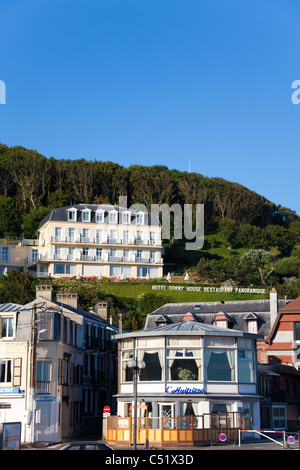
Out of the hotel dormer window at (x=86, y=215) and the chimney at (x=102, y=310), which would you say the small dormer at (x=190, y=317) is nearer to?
the chimney at (x=102, y=310)

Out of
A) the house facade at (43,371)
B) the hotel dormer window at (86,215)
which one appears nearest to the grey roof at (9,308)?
the house facade at (43,371)

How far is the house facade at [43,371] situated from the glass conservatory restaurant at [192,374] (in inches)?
217

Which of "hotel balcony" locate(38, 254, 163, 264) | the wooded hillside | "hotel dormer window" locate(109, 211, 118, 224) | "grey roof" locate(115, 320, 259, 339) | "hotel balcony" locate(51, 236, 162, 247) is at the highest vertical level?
the wooded hillside

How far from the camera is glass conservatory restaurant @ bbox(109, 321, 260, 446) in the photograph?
3869 cm

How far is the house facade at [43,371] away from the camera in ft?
134

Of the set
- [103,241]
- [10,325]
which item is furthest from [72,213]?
[10,325]

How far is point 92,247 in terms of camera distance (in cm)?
9588

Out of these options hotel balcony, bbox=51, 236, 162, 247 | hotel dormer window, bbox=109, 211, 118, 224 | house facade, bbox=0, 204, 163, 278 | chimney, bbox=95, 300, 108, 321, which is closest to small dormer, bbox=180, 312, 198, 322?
chimney, bbox=95, 300, 108, 321

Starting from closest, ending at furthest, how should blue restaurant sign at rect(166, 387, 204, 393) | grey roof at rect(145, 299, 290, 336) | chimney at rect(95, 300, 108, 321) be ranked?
blue restaurant sign at rect(166, 387, 204, 393) → grey roof at rect(145, 299, 290, 336) → chimney at rect(95, 300, 108, 321)

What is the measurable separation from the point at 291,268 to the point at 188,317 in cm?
5435

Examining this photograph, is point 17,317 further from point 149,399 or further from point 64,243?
point 64,243

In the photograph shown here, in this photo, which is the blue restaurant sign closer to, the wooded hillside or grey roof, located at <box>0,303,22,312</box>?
grey roof, located at <box>0,303,22,312</box>

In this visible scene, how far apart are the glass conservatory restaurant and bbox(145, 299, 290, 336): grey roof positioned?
1577 centimetres
